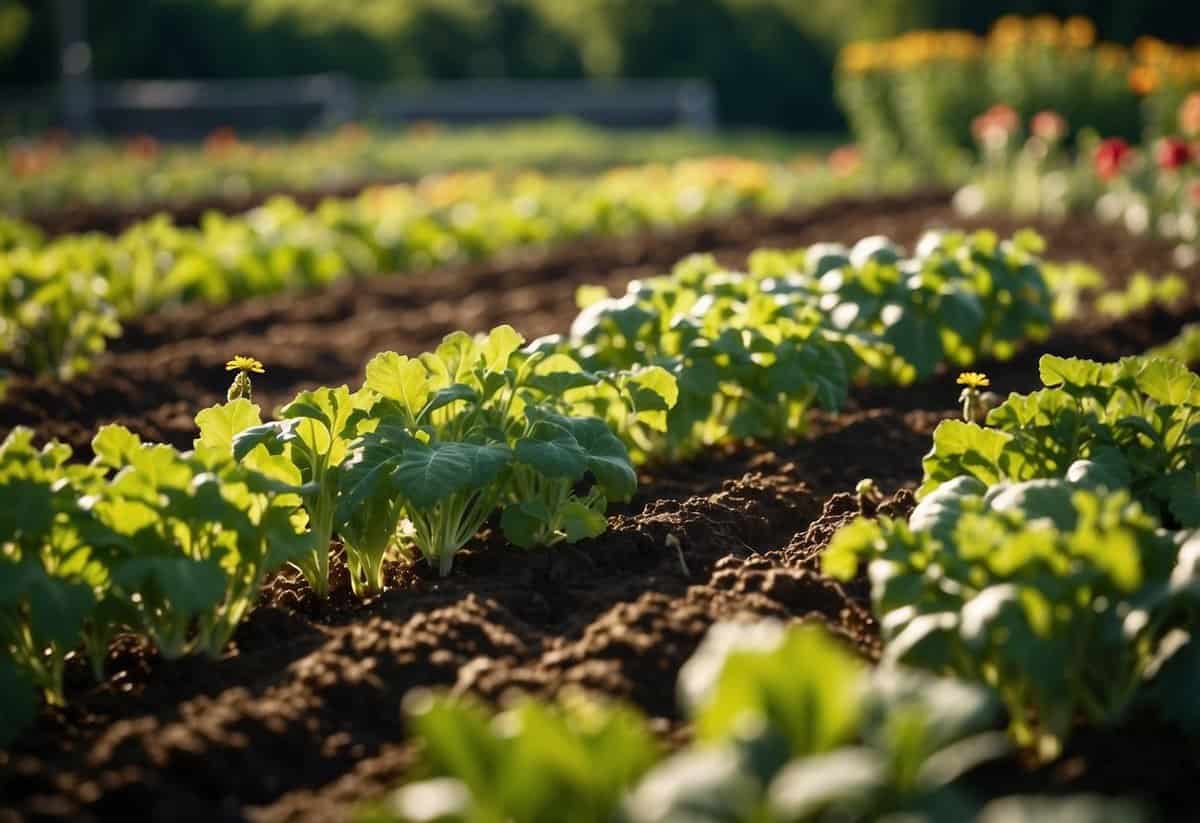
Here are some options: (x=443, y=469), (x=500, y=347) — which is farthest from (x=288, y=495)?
(x=500, y=347)

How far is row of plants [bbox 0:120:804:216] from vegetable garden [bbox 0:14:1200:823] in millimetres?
8750

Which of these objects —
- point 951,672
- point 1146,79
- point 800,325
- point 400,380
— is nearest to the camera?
point 951,672

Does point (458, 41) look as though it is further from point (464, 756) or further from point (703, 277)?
point (464, 756)

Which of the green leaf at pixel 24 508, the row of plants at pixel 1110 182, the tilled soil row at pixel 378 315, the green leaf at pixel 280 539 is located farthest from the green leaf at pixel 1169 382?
the row of plants at pixel 1110 182

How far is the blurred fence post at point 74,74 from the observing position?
2333 centimetres

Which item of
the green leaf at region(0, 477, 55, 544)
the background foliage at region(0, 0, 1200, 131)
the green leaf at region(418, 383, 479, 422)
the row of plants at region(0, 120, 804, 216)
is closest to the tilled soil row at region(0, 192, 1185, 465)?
the green leaf at region(418, 383, 479, 422)

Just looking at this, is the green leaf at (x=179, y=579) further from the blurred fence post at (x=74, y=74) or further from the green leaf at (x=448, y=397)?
the blurred fence post at (x=74, y=74)

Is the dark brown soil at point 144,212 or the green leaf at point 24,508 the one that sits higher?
the green leaf at point 24,508

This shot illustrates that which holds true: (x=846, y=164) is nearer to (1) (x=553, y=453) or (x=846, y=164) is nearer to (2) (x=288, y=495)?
(1) (x=553, y=453)

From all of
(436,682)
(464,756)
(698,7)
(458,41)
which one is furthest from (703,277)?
(458,41)

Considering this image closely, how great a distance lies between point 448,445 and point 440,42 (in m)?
28.9

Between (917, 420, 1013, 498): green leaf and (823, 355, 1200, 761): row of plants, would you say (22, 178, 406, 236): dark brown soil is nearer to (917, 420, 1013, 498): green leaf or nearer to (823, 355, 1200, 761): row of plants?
(917, 420, 1013, 498): green leaf

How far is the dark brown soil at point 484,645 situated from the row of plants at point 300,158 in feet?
29.8

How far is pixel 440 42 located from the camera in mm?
31188
